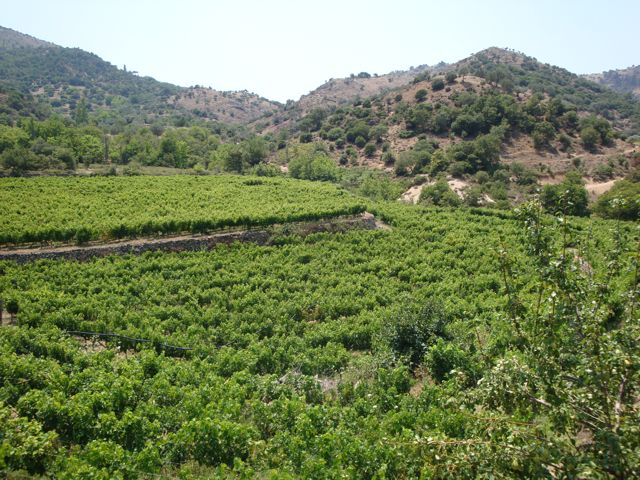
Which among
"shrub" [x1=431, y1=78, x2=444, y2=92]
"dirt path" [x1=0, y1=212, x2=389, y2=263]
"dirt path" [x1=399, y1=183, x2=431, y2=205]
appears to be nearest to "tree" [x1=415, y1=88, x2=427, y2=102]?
"shrub" [x1=431, y1=78, x2=444, y2=92]

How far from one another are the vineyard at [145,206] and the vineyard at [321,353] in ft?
0.96

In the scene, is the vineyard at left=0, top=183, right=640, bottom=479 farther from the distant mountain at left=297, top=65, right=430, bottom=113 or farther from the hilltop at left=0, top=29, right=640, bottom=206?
the distant mountain at left=297, top=65, right=430, bottom=113

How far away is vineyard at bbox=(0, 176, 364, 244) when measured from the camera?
27.8 m

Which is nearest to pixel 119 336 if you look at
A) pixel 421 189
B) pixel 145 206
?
pixel 145 206

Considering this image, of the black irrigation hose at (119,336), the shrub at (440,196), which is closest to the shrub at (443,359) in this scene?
the black irrigation hose at (119,336)

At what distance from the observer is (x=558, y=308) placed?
5.39 metres

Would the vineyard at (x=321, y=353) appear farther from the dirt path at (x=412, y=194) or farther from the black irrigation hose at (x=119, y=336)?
the dirt path at (x=412, y=194)

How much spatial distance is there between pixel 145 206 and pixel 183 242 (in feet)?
25.0

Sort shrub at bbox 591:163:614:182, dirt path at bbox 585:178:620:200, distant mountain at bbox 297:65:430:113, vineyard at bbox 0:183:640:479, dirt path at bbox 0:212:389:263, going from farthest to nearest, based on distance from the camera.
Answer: distant mountain at bbox 297:65:430:113 → shrub at bbox 591:163:614:182 → dirt path at bbox 585:178:620:200 → dirt path at bbox 0:212:389:263 → vineyard at bbox 0:183:640:479

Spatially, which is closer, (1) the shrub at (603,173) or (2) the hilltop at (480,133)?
(1) the shrub at (603,173)

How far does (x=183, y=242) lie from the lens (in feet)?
96.4

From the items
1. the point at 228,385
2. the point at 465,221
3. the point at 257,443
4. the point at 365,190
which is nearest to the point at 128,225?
the point at 228,385

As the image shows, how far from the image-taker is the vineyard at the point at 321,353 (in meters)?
5.37

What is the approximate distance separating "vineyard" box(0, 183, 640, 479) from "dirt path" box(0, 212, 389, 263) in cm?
97
